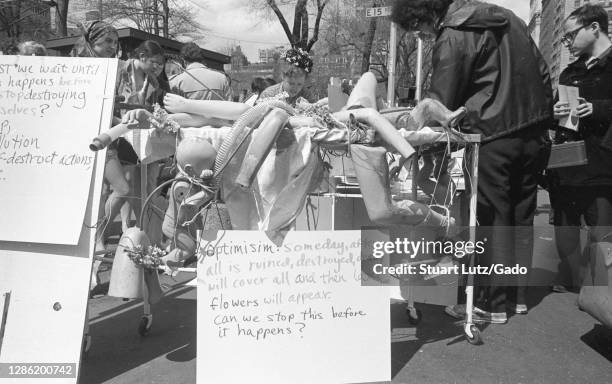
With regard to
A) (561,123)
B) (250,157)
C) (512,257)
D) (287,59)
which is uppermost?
(287,59)

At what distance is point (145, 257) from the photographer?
2096 mm

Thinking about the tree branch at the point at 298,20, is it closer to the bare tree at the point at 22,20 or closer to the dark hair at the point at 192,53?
the bare tree at the point at 22,20

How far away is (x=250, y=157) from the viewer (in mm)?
1976

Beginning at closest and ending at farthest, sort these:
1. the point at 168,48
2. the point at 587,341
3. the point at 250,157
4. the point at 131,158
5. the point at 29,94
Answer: the point at 250,157 < the point at 29,94 < the point at 587,341 < the point at 131,158 < the point at 168,48

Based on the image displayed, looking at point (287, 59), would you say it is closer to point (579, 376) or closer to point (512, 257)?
point (512, 257)

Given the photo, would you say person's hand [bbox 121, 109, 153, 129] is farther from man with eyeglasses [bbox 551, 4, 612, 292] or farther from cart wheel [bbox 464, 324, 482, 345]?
man with eyeglasses [bbox 551, 4, 612, 292]

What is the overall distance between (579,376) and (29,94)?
274cm

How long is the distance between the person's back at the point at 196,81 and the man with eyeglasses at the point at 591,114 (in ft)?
8.00

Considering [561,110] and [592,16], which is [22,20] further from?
[561,110]

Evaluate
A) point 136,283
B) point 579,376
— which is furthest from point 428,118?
point 136,283

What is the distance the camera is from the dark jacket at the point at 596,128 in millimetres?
2951

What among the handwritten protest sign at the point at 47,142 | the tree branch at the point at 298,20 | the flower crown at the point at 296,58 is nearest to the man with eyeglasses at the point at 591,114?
the flower crown at the point at 296,58

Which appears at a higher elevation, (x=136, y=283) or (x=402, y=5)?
(x=402, y=5)

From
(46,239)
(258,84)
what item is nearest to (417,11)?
(46,239)
